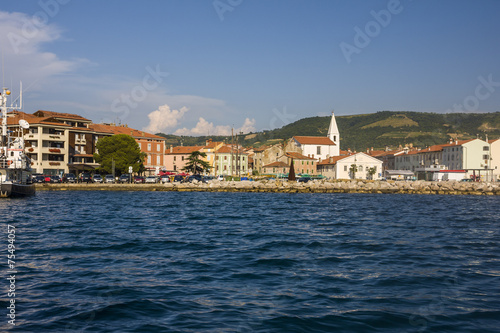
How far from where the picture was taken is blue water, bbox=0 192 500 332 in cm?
751

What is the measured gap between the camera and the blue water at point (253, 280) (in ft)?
24.6

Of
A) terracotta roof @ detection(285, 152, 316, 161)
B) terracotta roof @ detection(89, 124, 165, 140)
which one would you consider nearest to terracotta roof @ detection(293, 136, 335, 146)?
terracotta roof @ detection(285, 152, 316, 161)

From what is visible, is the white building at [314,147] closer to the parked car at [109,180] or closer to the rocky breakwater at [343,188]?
the rocky breakwater at [343,188]

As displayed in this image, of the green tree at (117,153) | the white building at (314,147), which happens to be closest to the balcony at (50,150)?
the green tree at (117,153)

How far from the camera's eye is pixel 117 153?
236ft

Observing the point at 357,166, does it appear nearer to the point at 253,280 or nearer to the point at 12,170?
the point at 12,170

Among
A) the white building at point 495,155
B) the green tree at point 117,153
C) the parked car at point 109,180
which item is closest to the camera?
the parked car at point 109,180

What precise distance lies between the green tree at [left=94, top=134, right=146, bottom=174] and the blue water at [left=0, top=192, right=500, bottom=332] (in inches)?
2081

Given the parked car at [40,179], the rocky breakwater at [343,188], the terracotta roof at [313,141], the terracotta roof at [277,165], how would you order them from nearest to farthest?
the rocky breakwater at [343,188]
the parked car at [40,179]
the terracotta roof at [277,165]
the terracotta roof at [313,141]

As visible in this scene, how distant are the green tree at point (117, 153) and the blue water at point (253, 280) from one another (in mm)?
52857

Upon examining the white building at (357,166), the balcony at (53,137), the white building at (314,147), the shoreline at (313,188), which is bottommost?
the shoreline at (313,188)

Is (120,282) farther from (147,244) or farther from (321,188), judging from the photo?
(321,188)

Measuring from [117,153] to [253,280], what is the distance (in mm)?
65592

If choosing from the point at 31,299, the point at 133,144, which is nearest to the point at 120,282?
the point at 31,299
